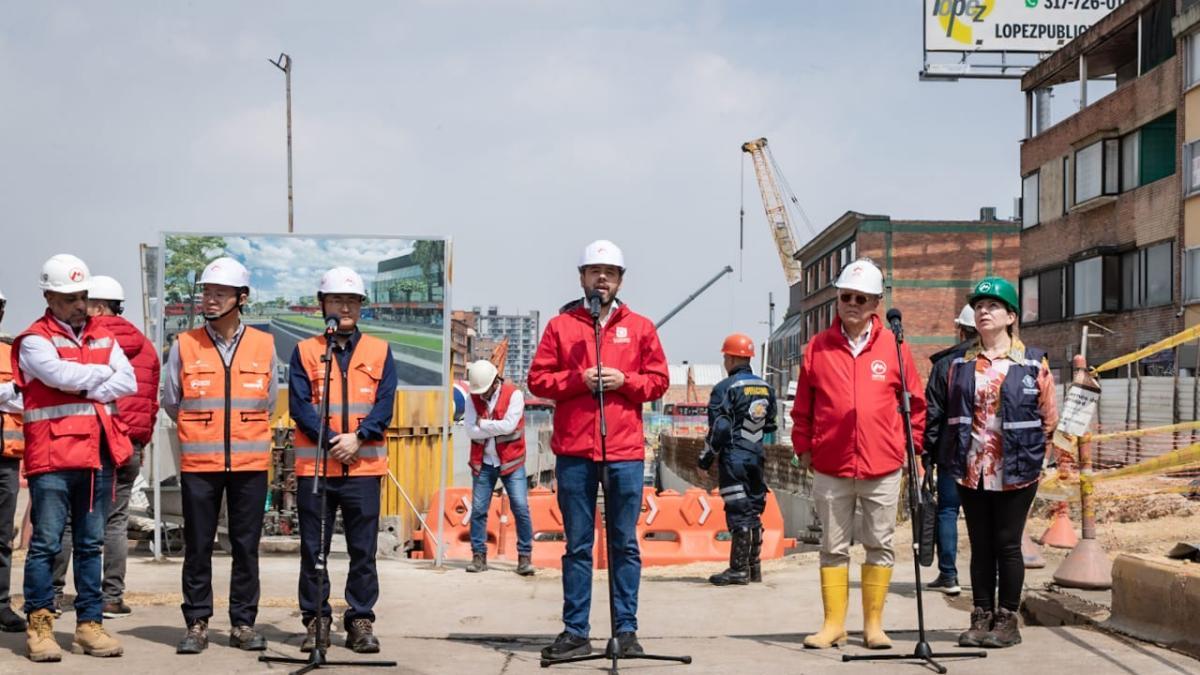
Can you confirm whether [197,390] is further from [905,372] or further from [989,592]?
[989,592]

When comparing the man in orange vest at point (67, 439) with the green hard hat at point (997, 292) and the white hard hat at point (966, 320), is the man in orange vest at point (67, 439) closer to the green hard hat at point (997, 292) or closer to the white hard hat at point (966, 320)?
the green hard hat at point (997, 292)

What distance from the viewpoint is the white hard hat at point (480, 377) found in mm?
11445

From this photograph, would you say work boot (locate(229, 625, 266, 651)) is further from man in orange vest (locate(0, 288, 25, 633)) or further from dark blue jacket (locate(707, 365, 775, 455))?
dark blue jacket (locate(707, 365, 775, 455))

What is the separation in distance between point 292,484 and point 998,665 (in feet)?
27.2

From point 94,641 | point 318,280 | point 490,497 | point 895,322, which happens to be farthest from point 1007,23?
point 94,641

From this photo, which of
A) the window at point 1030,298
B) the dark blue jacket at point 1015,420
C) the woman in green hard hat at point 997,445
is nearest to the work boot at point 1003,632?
the woman in green hard hat at point 997,445

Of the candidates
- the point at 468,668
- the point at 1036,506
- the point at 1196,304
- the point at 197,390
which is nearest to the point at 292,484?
the point at 197,390

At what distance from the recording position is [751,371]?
405 inches

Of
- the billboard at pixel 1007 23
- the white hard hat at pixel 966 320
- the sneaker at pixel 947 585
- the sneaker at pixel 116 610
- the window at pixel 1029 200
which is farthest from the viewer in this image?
the billboard at pixel 1007 23

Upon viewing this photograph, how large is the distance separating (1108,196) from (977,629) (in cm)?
3067

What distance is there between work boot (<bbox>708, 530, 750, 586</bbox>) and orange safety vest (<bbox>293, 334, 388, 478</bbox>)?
12.8 feet

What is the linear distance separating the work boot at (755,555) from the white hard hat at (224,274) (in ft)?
16.0

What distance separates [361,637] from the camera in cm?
672

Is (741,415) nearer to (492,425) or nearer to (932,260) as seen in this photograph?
(492,425)
